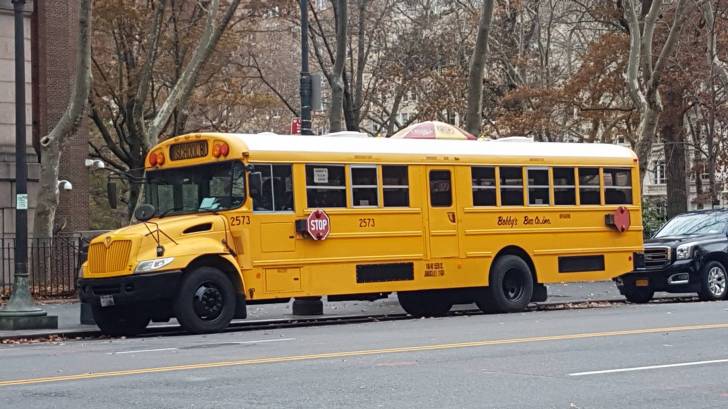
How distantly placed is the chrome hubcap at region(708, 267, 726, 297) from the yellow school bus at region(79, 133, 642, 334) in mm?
2133

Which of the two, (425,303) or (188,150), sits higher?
(188,150)

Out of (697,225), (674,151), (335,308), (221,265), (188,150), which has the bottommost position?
(335,308)

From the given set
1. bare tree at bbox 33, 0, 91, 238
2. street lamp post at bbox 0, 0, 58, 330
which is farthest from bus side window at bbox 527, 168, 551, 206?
bare tree at bbox 33, 0, 91, 238

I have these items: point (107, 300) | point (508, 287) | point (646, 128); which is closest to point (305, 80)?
point (508, 287)

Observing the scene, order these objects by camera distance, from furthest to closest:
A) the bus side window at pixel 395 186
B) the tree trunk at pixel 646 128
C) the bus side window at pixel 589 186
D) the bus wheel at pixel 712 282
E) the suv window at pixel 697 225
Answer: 1. the tree trunk at pixel 646 128
2. the suv window at pixel 697 225
3. the bus wheel at pixel 712 282
4. the bus side window at pixel 589 186
5. the bus side window at pixel 395 186

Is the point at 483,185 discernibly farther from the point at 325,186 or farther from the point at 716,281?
the point at 716,281

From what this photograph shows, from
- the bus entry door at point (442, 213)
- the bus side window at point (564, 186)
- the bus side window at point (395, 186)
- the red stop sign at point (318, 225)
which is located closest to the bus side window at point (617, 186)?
the bus side window at point (564, 186)

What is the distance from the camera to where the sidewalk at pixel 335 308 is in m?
19.6

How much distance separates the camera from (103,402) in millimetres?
9781

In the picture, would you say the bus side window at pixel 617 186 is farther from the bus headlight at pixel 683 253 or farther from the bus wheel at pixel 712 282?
the bus wheel at pixel 712 282

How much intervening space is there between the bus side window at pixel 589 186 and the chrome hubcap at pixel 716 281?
335 cm

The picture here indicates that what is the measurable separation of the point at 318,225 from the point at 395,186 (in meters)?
1.94

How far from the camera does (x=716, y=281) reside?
24.8 meters

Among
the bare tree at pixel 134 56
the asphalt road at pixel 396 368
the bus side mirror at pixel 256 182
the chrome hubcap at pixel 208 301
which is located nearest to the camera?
the asphalt road at pixel 396 368
